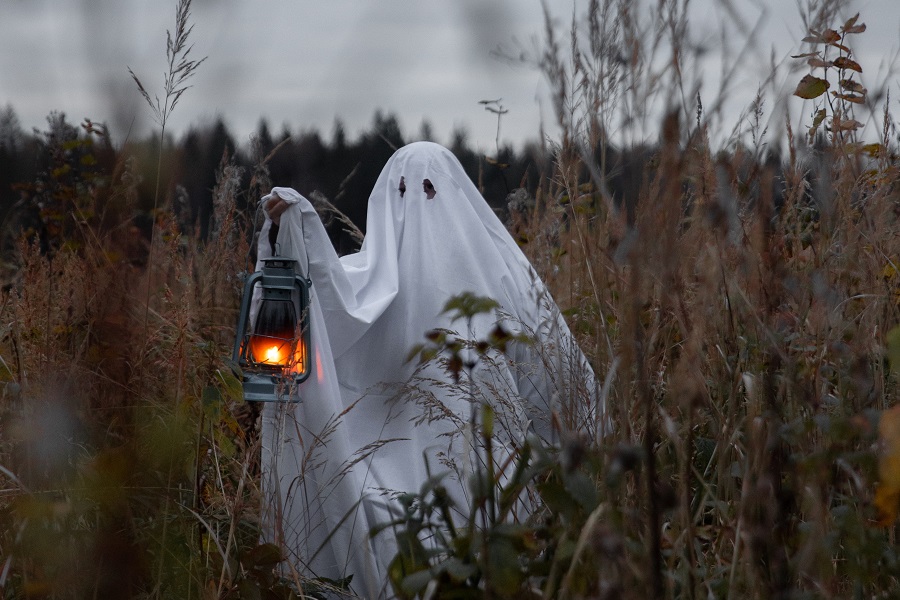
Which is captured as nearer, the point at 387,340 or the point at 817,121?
the point at 817,121

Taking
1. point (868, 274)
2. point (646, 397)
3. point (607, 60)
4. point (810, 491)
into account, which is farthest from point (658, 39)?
point (868, 274)

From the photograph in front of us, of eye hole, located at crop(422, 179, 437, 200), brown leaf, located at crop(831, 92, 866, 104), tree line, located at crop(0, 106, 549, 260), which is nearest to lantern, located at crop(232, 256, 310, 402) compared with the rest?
tree line, located at crop(0, 106, 549, 260)

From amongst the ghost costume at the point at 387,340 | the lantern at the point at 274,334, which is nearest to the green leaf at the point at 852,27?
the ghost costume at the point at 387,340

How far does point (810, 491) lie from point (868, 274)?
93 centimetres

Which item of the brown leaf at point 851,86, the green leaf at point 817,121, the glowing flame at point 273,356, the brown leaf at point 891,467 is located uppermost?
the brown leaf at point 851,86

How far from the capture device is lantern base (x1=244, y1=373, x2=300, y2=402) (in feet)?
6.95

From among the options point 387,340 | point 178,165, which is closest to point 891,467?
point 178,165

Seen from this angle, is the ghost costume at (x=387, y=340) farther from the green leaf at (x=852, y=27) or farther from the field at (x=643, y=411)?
the green leaf at (x=852, y=27)

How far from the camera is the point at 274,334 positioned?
7.64 ft

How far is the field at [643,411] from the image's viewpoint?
1009mm

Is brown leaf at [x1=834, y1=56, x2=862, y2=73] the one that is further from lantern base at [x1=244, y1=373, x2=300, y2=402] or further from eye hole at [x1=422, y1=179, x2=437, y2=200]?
eye hole at [x1=422, y1=179, x2=437, y2=200]

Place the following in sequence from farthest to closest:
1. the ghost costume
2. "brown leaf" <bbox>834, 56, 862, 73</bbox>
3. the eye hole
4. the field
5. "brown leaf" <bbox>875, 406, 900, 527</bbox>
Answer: the eye hole → the ghost costume → "brown leaf" <bbox>834, 56, 862, 73</bbox> → the field → "brown leaf" <bbox>875, 406, 900, 527</bbox>

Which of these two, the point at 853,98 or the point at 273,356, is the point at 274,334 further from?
the point at 853,98

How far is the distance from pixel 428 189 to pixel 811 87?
1736 mm
